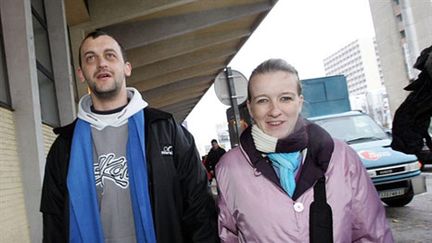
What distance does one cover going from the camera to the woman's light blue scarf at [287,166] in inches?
85.5

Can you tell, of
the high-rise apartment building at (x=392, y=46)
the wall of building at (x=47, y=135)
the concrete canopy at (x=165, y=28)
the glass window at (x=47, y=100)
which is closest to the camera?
the wall of building at (x=47, y=135)

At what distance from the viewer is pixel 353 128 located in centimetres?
905

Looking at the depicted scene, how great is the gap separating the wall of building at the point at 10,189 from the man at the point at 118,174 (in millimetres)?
2696

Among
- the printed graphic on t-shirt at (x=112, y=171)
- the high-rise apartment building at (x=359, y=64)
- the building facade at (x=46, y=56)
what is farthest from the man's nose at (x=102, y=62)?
the high-rise apartment building at (x=359, y=64)

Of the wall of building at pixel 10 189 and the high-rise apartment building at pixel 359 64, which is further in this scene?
the high-rise apartment building at pixel 359 64


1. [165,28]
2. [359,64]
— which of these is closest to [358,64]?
[359,64]

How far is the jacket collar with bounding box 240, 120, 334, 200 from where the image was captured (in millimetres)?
2141

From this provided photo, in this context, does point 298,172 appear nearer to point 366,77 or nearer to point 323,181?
point 323,181

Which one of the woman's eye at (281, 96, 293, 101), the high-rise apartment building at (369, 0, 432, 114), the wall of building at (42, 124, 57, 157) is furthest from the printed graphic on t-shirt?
the high-rise apartment building at (369, 0, 432, 114)

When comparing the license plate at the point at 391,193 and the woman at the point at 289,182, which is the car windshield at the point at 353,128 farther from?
the woman at the point at 289,182

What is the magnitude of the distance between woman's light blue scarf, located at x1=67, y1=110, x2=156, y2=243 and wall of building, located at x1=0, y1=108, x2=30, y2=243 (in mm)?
2760

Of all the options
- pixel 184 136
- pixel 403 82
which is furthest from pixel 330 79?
pixel 403 82

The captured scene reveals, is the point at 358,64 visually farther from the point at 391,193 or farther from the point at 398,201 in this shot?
the point at 391,193

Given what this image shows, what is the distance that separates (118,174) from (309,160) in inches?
37.5
